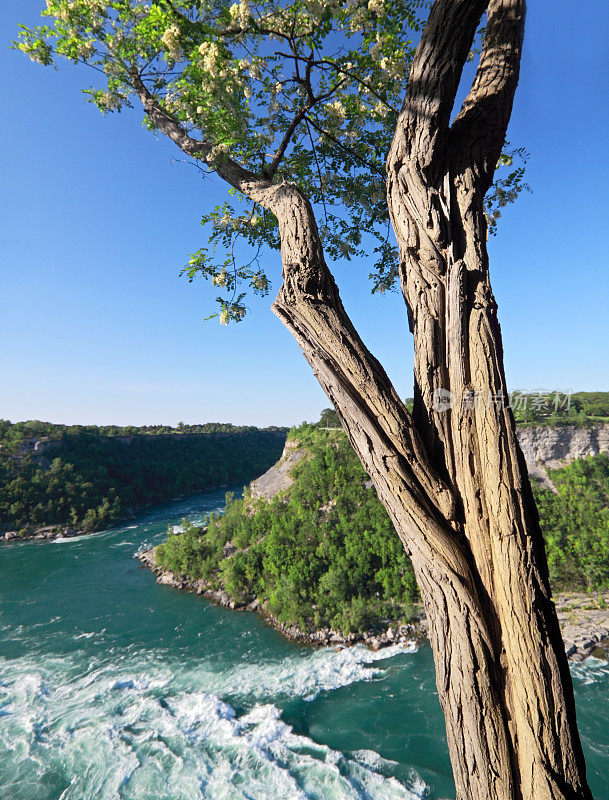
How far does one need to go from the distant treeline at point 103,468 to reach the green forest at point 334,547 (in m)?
17.3

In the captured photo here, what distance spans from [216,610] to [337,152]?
19377 millimetres

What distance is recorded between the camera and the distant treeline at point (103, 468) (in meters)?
34.8

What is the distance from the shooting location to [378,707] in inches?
458

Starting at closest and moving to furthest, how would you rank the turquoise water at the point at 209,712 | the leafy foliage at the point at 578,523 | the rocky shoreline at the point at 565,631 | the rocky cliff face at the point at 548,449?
the turquoise water at the point at 209,712, the rocky shoreline at the point at 565,631, the leafy foliage at the point at 578,523, the rocky cliff face at the point at 548,449

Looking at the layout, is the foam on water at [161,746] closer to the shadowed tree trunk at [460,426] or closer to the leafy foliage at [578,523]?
the shadowed tree trunk at [460,426]

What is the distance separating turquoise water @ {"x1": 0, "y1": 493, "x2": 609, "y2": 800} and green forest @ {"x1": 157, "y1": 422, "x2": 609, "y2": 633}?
166 centimetres

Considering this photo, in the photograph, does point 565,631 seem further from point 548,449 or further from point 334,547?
point 548,449

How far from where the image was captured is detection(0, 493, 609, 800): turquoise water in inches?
368

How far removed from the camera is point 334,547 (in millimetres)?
19734

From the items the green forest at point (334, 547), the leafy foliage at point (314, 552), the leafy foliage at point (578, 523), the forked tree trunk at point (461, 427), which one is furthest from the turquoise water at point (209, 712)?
the forked tree trunk at point (461, 427)

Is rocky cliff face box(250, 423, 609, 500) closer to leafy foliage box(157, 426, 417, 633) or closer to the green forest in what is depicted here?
the green forest

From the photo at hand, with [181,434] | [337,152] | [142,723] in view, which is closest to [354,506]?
[142,723]

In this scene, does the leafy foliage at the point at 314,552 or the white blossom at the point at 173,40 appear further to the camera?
the leafy foliage at the point at 314,552

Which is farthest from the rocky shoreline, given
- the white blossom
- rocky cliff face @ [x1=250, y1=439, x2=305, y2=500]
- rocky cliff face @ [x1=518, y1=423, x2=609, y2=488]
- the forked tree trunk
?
the white blossom
